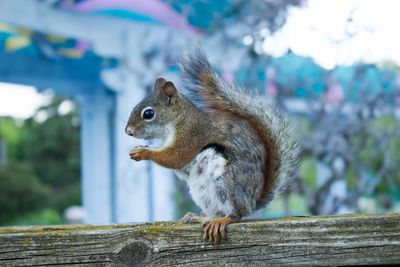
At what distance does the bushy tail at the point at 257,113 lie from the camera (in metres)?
1.47

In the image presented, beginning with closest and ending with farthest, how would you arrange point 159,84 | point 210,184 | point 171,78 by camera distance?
point 210,184
point 159,84
point 171,78

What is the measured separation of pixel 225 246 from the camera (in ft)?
3.27

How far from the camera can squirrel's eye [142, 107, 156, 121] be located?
5.36 ft

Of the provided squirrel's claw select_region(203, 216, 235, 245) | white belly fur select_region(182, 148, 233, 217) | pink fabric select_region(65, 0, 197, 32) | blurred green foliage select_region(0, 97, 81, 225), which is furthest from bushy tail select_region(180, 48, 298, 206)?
blurred green foliage select_region(0, 97, 81, 225)

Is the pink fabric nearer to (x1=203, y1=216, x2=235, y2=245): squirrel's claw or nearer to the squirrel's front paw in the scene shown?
the squirrel's front paw

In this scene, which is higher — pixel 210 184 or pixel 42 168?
pixel 42 168

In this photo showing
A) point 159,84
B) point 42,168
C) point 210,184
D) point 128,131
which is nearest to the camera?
point 210,184

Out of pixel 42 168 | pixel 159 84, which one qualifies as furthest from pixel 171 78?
pixel 42 168

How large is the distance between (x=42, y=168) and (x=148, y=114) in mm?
11618

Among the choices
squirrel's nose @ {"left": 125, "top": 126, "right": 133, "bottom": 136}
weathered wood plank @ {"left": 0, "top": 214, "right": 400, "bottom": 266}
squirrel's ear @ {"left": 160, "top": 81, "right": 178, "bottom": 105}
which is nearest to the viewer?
weathered wood plank @ {"left": 0, "top": 214, "right": 400, "bottom": 266}

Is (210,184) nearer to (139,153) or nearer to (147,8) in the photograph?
(139,153)

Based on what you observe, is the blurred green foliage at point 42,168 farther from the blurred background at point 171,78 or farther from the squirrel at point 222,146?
the squirrel at point 222,146

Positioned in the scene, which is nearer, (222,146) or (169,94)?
(222,146)

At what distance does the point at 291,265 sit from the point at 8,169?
10.8 meters
